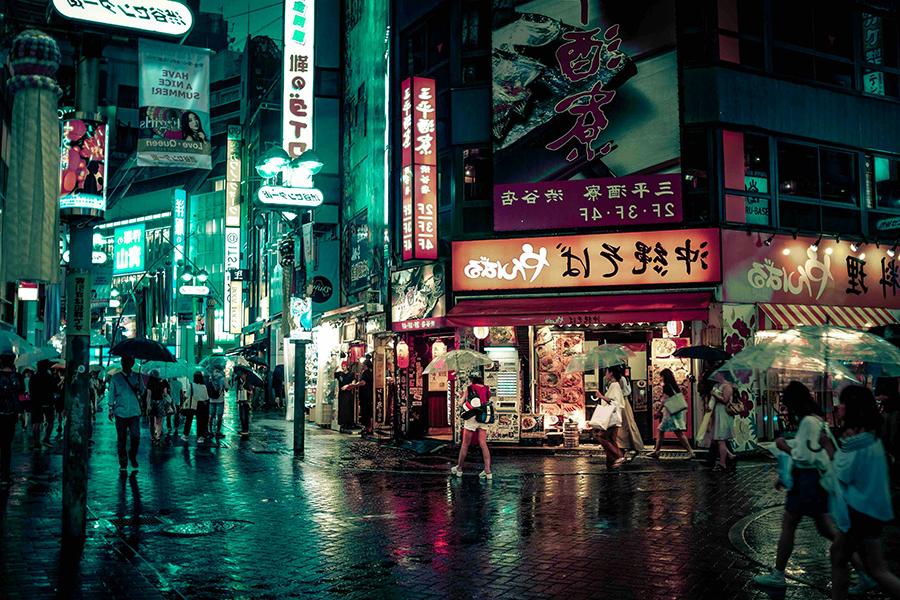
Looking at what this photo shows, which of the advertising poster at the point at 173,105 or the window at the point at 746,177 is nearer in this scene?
the advertising poster at the point at 173,105

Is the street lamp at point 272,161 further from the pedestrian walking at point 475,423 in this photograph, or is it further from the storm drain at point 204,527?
the storm drain at point 204,527

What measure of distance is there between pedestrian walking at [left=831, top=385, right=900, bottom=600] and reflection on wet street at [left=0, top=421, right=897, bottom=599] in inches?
42.4

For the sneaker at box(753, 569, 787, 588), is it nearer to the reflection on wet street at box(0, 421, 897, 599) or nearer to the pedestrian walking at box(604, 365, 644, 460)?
the reflection on wet street at box(0, 421, 897, 599)

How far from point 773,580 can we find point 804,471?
964 millimetres

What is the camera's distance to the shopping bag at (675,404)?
58.5 ft

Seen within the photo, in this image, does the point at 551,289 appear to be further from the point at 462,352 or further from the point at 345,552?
the point at 345,552

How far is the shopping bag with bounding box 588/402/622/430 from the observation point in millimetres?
16266

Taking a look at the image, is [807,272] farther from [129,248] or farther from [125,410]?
[129,248]

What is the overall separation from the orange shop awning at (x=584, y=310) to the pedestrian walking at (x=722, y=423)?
2.90 metres

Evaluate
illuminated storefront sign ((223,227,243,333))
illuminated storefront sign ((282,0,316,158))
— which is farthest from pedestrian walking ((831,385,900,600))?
illuminated storefront sign ((223,227,243,333))

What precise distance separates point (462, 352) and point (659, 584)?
10975mm

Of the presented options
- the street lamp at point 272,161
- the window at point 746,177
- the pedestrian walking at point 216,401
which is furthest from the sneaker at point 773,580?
the pedestrian walking at point 216,401

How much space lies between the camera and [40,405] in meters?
20.4

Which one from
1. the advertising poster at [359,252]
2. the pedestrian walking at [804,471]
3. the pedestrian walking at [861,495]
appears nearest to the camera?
the pedestrian walking at [861,495]
